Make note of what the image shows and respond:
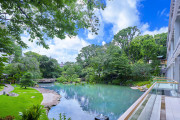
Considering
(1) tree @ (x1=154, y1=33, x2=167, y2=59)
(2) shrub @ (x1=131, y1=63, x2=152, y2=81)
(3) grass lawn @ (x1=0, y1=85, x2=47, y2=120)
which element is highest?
(1) tree @ (x1=154, y1=33, x2=167, y2=59)

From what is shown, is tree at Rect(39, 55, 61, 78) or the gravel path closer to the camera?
the gravel path

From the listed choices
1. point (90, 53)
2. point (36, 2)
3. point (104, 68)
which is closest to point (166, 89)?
point (36, 2)

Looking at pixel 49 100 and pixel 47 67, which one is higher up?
pixel 47 67

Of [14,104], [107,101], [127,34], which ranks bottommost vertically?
[107,101]

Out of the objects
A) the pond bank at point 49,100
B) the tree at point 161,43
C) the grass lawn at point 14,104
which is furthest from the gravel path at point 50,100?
the tree at point 161,43

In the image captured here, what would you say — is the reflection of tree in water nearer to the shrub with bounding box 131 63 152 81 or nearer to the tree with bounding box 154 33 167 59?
the shrub with bounding box 131 63 152 81

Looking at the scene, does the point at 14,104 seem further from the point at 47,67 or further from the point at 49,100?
the point at 47,67

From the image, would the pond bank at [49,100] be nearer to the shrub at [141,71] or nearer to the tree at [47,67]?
the shrub at [141,71]

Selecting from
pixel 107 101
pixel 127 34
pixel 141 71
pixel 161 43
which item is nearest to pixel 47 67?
pixel 141 71

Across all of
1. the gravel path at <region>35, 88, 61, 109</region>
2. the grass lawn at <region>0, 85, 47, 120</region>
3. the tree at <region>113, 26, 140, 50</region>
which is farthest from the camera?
the tree at <region>113, 26, 140, 50</region>

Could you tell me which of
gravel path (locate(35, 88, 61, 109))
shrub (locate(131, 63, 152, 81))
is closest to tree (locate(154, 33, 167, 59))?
shrub (locate(131, 63, 152, 81))

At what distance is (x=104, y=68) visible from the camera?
20.2 meters

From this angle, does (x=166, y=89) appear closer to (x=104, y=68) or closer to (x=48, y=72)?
(x=104, y=68)

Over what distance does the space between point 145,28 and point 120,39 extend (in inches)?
446
